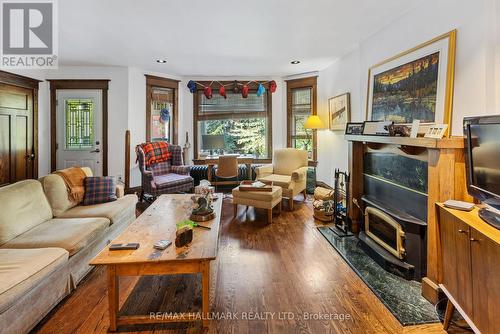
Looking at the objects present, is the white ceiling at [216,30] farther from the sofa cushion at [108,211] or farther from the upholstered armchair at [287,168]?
the sofa cushion at [108,211]

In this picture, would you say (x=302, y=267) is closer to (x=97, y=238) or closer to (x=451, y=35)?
(x=97, y=238)

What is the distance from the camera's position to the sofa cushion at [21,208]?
223cm

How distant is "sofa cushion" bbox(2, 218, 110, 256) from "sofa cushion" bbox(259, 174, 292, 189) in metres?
2.62

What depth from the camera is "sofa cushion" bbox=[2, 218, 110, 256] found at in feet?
7.06

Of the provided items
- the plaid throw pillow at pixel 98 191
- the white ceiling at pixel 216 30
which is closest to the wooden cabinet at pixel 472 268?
the white ceiling at pixel 216 30

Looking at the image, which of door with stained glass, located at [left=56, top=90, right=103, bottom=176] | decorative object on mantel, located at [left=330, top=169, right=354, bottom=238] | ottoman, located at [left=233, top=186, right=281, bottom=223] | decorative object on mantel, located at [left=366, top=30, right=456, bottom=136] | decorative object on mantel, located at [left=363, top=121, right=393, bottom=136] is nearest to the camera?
decorative object on mantel, located at [left=366, top=30, right=456, bottom=136]

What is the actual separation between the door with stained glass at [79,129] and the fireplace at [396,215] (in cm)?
482

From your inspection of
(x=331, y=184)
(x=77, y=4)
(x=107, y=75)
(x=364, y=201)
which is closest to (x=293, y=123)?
(x=331, y=184)

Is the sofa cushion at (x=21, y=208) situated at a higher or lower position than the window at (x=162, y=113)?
lower

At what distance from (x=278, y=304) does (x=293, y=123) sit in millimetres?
4605

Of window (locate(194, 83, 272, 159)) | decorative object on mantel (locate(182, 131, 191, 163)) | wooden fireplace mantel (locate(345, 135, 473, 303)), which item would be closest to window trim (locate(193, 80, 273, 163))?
window (locate(194, 83, 272, 159))

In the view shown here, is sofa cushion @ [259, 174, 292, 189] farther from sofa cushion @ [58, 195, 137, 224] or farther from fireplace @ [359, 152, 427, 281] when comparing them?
sofa cushion @ [58, 195, 137, 224]

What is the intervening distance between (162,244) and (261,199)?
2.11 m

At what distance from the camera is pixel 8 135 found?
4.38 meters
